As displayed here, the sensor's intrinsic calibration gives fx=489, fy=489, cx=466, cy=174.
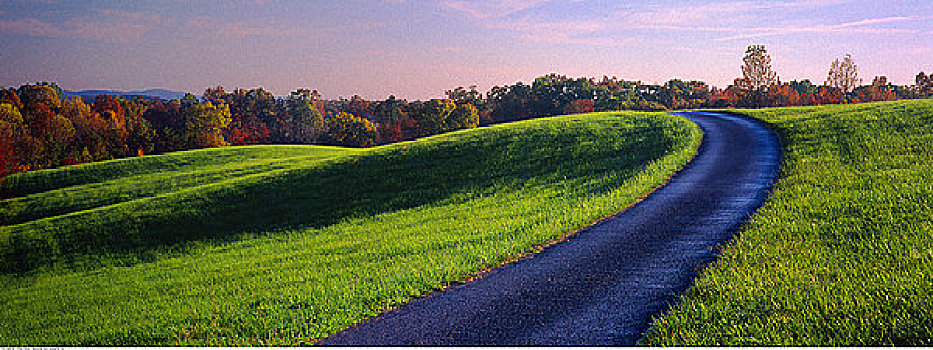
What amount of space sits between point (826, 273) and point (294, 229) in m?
19.8

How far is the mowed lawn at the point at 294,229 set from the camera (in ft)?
31.1

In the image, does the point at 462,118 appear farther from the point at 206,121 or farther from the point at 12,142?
the point at 12,142

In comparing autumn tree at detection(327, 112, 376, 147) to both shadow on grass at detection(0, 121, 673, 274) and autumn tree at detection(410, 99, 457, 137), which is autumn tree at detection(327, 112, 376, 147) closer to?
autumn tree at detection(410, 99, 457, 137)

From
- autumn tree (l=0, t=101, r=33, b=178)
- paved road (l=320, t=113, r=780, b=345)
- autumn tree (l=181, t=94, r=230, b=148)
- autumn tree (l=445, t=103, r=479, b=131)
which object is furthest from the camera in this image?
autumn tree (l=445, t=103, r=479, b=131)

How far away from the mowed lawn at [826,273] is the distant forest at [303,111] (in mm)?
65423

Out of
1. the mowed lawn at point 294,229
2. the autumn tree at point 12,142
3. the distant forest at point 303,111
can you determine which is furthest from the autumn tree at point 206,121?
the mowed lawn at point 294,229

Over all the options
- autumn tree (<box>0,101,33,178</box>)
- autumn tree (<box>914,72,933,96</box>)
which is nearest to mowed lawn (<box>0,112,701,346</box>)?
autumn tree (<box>0,101,33,178</box>)

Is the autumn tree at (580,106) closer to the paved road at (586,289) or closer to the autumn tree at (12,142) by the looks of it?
the autumn tree at (12,142)

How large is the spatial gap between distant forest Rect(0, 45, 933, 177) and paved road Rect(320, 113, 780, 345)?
203ft

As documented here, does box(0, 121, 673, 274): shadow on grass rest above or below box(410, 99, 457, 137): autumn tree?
below

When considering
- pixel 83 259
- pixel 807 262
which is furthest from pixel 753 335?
pixel 83 259

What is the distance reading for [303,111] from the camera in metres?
121

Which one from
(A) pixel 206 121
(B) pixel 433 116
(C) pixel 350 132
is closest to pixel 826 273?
(B) pixel 433 116

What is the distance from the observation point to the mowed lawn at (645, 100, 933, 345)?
5.86 m
